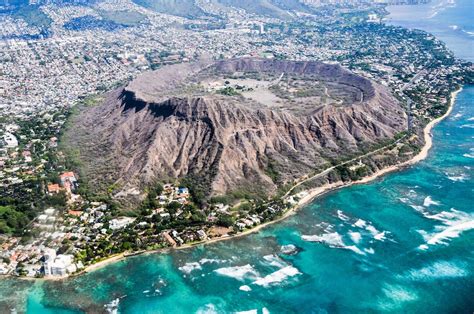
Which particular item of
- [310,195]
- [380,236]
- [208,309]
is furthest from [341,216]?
[208,309]

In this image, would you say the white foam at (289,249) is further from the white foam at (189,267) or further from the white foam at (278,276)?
the white foam at (189,267)

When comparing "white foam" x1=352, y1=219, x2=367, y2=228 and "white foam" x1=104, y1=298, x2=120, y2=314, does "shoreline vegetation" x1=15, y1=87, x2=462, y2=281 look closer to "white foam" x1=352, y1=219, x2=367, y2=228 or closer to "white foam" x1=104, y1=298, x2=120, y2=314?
"white foam" x1=104, y1=298, x2=120, y2=314

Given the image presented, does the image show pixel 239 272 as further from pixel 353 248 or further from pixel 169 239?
pixel 353 248

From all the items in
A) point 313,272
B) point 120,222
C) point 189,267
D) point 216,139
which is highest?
point 216,139

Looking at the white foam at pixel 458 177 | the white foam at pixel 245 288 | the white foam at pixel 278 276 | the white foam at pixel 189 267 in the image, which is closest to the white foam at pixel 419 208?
the white foam at pixel 458 177

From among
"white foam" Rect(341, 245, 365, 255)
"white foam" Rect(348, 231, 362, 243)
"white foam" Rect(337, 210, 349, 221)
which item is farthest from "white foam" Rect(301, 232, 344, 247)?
"white foam" Rect(337, 210, 349, 221)
